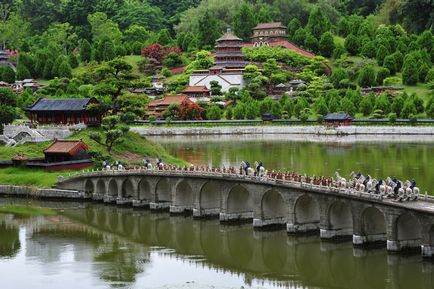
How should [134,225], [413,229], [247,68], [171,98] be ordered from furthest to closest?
[247,68], [171,98], [134,225], [413,229]

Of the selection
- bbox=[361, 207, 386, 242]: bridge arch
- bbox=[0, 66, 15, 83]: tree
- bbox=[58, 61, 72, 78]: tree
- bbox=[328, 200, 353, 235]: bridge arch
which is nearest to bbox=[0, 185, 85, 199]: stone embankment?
bbox=[328, 200, 353, 235]: bridge arch

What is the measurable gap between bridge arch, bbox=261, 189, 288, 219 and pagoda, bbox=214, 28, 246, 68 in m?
127

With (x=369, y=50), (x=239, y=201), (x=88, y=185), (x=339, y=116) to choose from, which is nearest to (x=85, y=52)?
(x=369, y=50)

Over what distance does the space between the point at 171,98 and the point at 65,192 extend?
89315mm

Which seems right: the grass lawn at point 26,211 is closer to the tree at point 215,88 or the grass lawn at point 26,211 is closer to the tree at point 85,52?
the tree at point 215,88

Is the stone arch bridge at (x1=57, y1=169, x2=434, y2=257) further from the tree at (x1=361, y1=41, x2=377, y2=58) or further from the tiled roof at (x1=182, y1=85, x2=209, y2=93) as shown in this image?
the tree at (x1=361, y1=41, x2=377, y2=58)

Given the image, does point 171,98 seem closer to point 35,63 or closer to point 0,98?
point 35,63

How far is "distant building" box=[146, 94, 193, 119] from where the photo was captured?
16725 cm

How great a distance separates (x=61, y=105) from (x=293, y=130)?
59263 millimetres

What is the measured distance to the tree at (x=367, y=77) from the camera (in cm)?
16750

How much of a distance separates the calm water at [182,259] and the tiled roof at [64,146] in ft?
56.6

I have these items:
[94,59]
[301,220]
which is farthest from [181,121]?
[301,220]

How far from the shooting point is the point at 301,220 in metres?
60.0

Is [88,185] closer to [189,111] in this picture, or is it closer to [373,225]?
[373,225]
